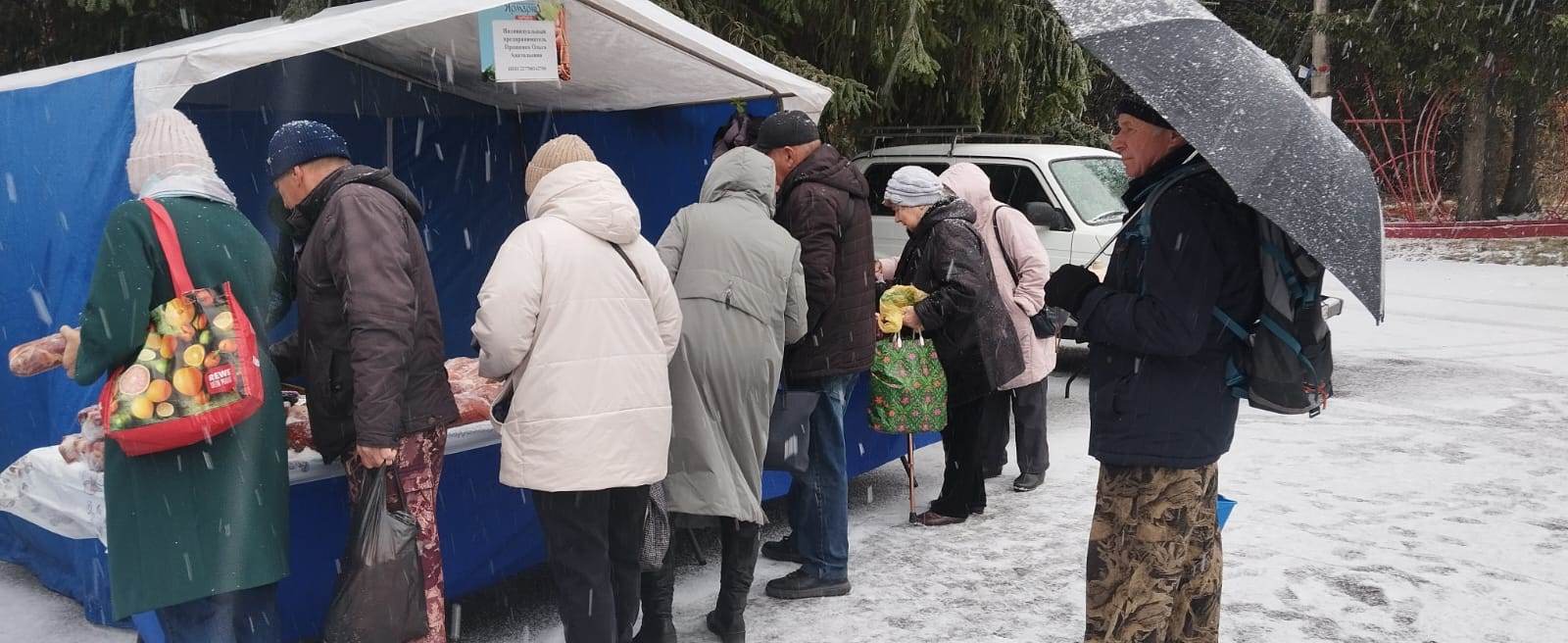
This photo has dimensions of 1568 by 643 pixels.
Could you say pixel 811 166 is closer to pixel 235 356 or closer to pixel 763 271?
pixel 763 271

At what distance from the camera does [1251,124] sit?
104 inches

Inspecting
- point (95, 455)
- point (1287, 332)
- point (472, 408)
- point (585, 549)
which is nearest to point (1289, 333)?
point (1287, 332)

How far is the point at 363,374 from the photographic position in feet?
9.98

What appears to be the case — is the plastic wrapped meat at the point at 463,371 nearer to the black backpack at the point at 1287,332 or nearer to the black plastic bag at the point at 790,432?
the black plastic bag at the point at 790,432

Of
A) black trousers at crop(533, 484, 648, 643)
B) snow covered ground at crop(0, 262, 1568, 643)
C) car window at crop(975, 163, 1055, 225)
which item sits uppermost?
car window at crop(975, 163, 1055, 225)

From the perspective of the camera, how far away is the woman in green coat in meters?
2.84

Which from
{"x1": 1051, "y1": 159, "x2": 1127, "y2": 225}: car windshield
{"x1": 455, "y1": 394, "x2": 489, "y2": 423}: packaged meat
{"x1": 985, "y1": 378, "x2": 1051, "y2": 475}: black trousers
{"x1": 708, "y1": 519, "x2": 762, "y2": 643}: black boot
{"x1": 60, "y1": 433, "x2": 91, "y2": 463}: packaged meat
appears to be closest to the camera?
{"x1": 60, "y1": 433, "x2": 91, "y2": 463}: packaged meat

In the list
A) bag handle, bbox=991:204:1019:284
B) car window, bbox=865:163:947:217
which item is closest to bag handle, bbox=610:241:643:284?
bag handle, bbox=991:204:1019:284

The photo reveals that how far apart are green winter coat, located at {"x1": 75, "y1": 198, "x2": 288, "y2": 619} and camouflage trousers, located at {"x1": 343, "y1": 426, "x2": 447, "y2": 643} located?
12.5 inches

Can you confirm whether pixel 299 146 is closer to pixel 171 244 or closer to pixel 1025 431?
pixel 171 244

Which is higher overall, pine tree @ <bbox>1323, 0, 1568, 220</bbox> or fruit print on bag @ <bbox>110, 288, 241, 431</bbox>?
pine tree @ <bbox>1323, 0, 1568, 220</bbox>

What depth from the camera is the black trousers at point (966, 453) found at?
5.43 metres

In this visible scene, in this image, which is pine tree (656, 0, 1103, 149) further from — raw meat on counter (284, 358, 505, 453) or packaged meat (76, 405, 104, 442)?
packaged meat (76, 405, 104, 442)

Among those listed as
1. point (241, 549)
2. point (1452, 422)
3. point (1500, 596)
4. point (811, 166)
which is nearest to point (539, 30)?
point (811, 166)
